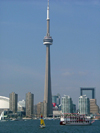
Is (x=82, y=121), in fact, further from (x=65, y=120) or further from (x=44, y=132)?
(x=44, y=132)

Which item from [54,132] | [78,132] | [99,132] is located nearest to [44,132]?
[54,132]

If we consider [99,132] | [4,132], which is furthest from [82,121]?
[4,132]

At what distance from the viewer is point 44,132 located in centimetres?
12075

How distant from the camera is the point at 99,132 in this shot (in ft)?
407

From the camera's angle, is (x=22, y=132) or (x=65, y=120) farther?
(x=65, y=120)

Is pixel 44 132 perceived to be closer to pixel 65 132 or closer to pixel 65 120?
pixel 65 132

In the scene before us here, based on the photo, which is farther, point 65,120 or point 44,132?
point 65,120

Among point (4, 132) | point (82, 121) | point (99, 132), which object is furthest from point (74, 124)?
point (4, 132)

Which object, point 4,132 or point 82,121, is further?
point 82,121

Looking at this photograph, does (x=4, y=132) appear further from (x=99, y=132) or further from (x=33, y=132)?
(x=99, y=132)

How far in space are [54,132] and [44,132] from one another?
3.33 m

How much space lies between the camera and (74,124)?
160750 mm

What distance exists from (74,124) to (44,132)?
4210 cm

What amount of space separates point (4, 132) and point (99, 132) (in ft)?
105
